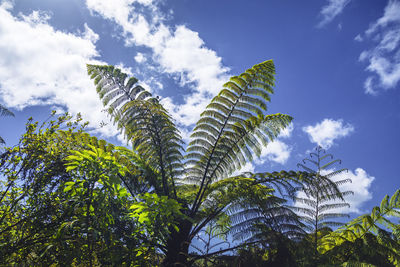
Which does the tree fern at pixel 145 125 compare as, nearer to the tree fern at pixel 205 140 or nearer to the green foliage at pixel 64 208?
the tree fern at pixel 205 140

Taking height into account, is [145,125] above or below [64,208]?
above

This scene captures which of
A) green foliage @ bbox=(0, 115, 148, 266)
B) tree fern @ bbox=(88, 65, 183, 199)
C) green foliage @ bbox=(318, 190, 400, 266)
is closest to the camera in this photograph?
green foliage @ bbox=(0, 115, 148, 266)

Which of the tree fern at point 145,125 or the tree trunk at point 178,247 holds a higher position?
the tree fern at point 145,125

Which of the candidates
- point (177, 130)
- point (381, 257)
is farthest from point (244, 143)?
point (381, 257)

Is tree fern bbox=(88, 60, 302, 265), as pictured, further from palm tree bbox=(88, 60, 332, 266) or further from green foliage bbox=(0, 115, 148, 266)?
green foliage bbox=(0, 115, 148, 266)

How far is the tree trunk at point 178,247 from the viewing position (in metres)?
5.01

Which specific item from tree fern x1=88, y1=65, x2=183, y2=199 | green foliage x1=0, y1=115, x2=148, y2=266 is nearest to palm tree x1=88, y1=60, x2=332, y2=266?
tree fern x1=88, y1=65, x2=183, y2=199

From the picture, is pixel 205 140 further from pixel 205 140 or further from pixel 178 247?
pixel 178 247

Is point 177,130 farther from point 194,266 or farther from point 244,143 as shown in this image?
point 194,266

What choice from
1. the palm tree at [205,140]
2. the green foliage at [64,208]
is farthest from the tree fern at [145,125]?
the green foliage at [64,208]

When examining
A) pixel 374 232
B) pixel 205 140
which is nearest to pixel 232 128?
pixel 205 140

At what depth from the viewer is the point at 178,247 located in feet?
17.1

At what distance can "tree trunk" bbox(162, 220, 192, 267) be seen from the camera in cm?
501

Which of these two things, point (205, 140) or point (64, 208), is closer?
point (64, 208)
